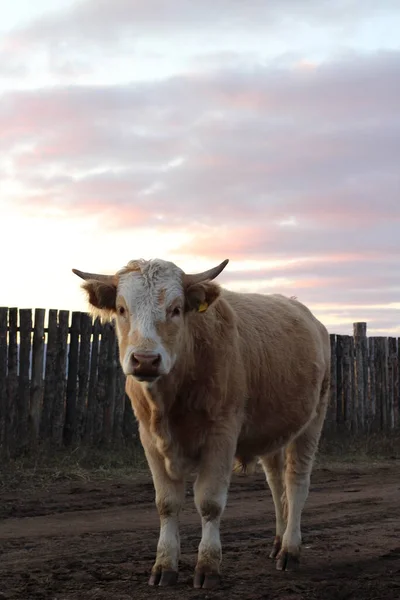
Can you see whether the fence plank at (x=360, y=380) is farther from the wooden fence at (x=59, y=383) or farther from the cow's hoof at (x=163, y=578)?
the cow's hoof at (x=163, y=578)

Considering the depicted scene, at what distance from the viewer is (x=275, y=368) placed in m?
6.87

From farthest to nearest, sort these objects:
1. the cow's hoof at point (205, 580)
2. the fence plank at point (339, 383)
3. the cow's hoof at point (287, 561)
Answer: the fence plank at point (339, 383) < the cow's hoof at point (287, 561) < the cow's hoof at point (205, 580)

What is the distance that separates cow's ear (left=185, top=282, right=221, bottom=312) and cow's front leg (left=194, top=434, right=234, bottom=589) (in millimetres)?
925

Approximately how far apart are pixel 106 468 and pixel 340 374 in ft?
24.2

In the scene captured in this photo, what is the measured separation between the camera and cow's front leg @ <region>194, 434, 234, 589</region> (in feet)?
18.7

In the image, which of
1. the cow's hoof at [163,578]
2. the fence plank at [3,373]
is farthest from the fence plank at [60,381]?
the cow's hoof at [163,578]

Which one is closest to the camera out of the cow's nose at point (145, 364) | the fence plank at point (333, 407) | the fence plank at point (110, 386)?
the cow's nose at point (145, 364)

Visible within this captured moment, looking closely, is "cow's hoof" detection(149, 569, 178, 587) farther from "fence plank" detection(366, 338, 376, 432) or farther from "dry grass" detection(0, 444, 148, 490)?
"fence plank" detection(366, 338, 376, 432)

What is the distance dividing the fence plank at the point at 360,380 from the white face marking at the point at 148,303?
12.6 metres

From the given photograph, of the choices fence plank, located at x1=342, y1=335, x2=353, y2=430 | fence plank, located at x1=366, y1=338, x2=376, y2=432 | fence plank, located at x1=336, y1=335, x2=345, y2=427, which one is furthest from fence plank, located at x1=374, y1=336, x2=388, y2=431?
fence plank, located at x1=336, y1=335, x2=345, y2=427

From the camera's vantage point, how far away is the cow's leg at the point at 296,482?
21.9 feet

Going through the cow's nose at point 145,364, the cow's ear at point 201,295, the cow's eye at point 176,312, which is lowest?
the cow's nose at point 145,364

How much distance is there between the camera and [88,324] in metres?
13.3

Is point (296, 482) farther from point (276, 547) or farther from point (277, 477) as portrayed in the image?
point (276, 547)
